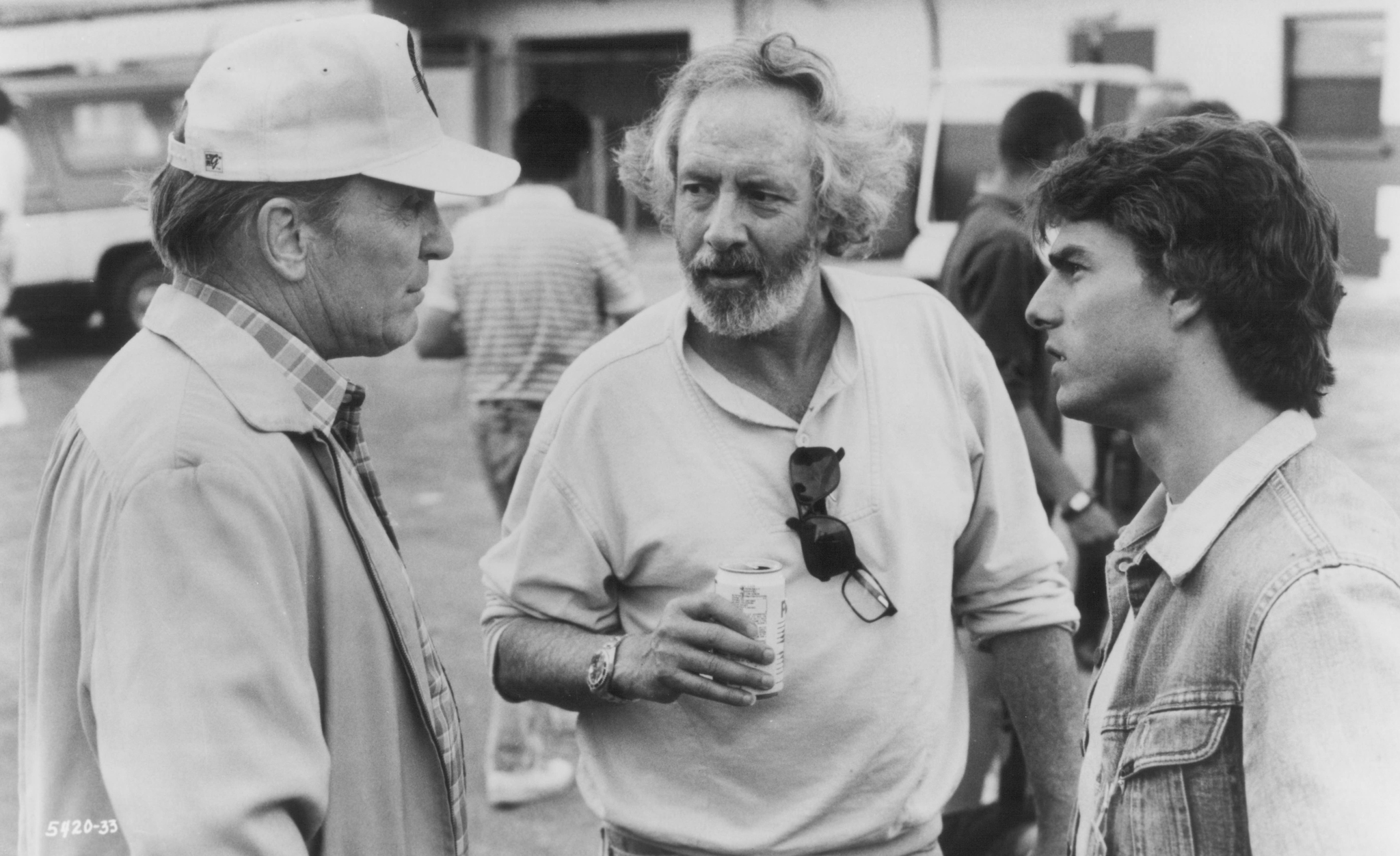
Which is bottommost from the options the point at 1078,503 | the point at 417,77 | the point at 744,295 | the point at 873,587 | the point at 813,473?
the point at 1078,503

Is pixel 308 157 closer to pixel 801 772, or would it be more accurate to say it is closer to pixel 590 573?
pixel 590 573

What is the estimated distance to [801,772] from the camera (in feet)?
6.88

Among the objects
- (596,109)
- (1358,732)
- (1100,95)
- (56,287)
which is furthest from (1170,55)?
(1358,732)

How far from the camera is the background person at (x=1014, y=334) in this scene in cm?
379

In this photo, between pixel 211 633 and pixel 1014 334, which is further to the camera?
pixel 1014 334

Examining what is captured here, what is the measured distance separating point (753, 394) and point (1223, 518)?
2.90 ft

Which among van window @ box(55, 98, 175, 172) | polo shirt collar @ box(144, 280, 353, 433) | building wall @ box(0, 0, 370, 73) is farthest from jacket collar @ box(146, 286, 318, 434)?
van window @ box(55, 98, 175, 172)

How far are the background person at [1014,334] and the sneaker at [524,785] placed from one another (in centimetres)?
128

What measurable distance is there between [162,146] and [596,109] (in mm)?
8769

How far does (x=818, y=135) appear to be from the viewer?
235 cm

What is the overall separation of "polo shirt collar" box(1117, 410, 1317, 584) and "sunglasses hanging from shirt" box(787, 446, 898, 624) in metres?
0.59

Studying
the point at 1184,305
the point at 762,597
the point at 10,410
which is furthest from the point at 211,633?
the point at 10,410

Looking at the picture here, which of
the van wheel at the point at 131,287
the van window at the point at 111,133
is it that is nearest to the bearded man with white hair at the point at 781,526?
the van window at the point at 111,133

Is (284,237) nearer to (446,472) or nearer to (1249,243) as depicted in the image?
(1249,243)
